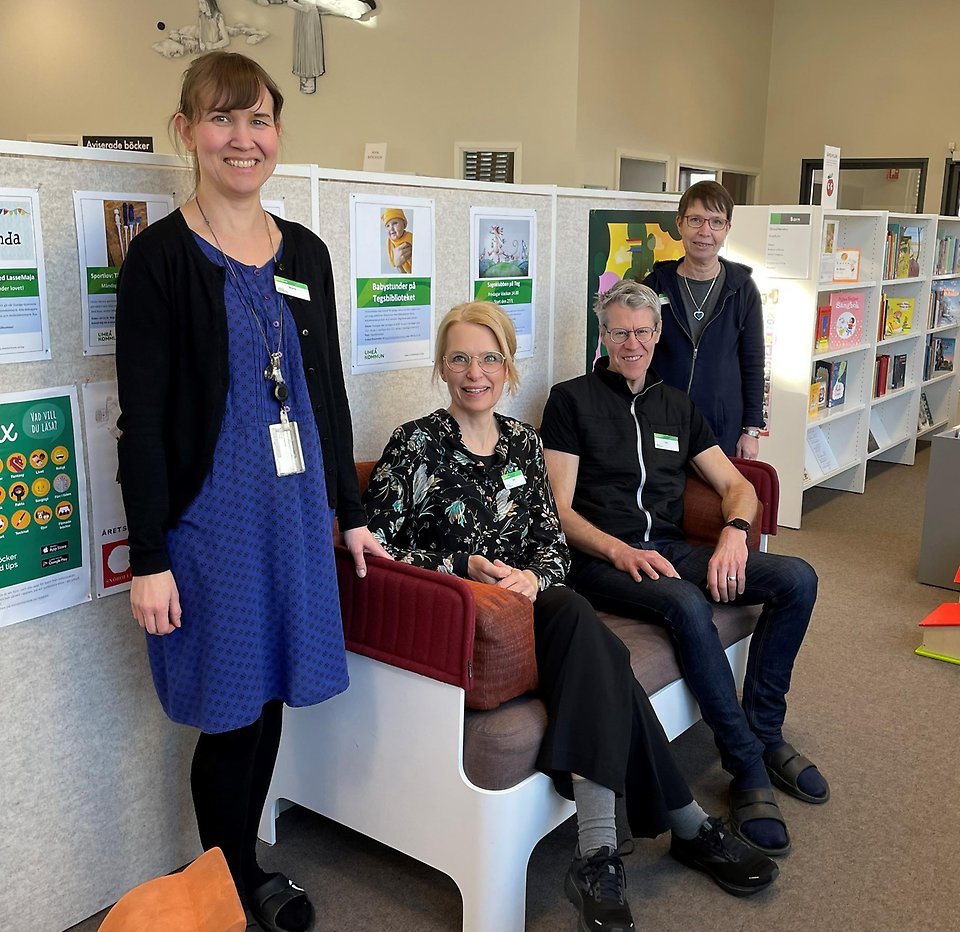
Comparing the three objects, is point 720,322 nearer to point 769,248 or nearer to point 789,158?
point 769,248

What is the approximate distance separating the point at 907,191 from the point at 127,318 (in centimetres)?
867

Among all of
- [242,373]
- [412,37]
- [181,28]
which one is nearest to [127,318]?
[242,373]

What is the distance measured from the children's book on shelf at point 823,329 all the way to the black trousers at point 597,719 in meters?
3.40

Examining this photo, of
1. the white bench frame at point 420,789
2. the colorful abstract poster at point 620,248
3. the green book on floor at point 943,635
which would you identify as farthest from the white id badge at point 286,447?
the green book on floor at point 943,635

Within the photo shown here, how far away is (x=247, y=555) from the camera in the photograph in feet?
5.75

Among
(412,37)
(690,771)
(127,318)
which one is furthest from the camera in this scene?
(412,37)

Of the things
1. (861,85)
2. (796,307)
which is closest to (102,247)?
(796,307)

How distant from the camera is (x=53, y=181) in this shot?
182 centimetres

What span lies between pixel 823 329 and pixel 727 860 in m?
3.57

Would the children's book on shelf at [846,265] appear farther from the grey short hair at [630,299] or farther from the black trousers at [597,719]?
the black trousers at [597,719]

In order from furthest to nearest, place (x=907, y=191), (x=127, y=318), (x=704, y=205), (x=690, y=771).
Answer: (x=907, y=191)
(x=704, y=205)
(x=690, y=771)
(x=127, y=318)

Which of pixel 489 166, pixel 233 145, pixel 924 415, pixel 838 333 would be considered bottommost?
pixel 924 415

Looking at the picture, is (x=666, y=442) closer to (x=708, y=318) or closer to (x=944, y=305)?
(x=708, y=318)

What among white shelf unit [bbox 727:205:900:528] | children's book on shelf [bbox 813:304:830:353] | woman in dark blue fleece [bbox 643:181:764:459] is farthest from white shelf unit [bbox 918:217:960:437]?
woman in dark blue fleece [bbox 643:181:764:459]
